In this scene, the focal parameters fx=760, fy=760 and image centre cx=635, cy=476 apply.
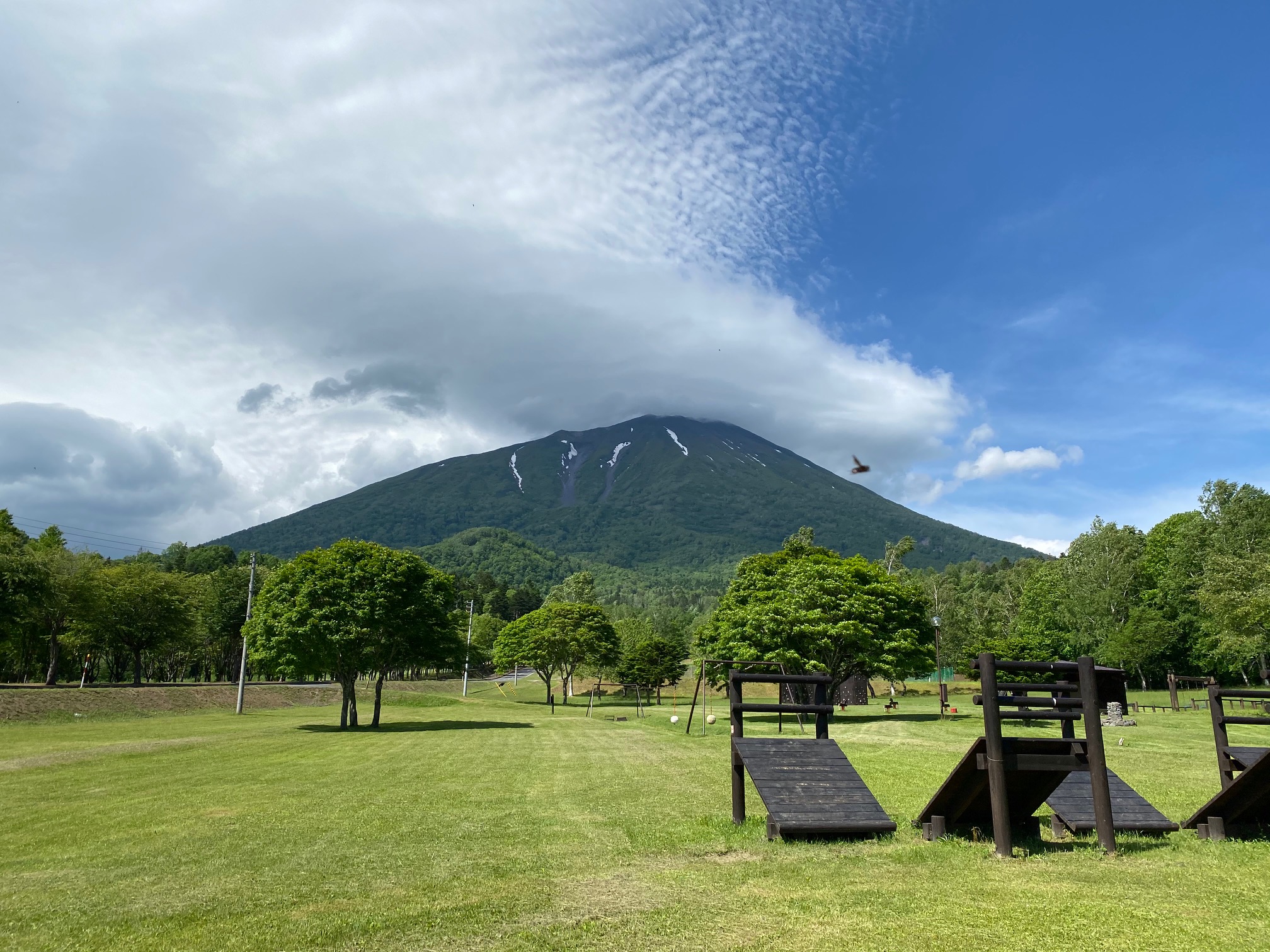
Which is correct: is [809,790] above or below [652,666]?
above

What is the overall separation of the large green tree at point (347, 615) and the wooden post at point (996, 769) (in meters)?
36.8

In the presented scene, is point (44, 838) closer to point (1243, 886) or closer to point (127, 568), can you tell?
point (1243, 886)

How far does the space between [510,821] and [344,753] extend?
674 inches

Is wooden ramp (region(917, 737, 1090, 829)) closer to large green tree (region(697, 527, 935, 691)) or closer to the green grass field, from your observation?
the green grass field

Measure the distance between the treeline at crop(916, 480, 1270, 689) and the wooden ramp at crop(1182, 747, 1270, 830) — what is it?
48.1 m

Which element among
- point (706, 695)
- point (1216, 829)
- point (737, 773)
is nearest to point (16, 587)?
point (706, 695)

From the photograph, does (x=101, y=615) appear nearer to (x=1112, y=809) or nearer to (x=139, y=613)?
(x=139, y=613)

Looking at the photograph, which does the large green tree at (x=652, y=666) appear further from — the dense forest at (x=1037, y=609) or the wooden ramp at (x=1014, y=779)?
the wooden ramp at (x=1014, y=779)

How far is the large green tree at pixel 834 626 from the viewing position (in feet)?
143

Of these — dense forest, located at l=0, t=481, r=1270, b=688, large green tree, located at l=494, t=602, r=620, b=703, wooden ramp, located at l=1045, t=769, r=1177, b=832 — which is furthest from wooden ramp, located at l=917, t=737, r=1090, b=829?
large green tree, located at l=494, t=602, r=620, b=703

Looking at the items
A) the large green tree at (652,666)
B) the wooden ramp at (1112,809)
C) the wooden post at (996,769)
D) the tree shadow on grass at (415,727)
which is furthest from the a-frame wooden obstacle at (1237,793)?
the large green tree at (652,666)

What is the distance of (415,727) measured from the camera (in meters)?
43.8

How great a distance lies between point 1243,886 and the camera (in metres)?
8.09

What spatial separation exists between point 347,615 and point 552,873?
35.3 m
